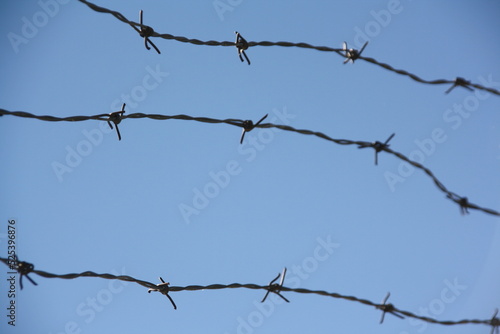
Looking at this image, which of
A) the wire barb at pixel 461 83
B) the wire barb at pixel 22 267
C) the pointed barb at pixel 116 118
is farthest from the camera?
the wire barb at pixel 461 83

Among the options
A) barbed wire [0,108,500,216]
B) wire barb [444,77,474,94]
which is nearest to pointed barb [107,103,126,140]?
barbed wire [0,108,500,216]

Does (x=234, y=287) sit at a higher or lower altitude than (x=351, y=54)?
lower

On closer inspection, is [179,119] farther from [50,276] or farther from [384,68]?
[384,68]

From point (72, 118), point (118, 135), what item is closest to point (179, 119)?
point (118, 135)

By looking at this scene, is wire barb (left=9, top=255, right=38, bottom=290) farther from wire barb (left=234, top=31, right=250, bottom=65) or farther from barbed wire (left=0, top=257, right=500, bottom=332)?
wire barb (left=234, top=31, right=250, bottom=65)

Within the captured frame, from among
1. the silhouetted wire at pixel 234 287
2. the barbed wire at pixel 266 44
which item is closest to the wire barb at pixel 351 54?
the barbed wire at pixel 266 44

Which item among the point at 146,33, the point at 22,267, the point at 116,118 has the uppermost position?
the point at 146,33

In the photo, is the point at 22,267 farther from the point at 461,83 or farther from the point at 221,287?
the point at 461,83

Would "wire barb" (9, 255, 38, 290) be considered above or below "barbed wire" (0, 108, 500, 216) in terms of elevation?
below

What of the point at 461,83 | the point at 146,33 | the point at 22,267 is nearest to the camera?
the point at 22,267

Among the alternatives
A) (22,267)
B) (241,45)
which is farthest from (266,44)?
(22,267)

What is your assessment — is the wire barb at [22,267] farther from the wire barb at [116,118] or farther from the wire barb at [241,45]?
the wire barb at [241,45]

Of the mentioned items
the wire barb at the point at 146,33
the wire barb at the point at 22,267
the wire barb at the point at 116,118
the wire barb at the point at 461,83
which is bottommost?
the wire barb at the point at 22,267

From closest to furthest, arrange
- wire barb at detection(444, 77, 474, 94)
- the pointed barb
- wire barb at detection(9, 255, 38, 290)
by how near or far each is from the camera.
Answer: wire barb at detection(9, 255, 38, 290)
the pointed barb
wire barb at detection(444, 77, 474, 94)
